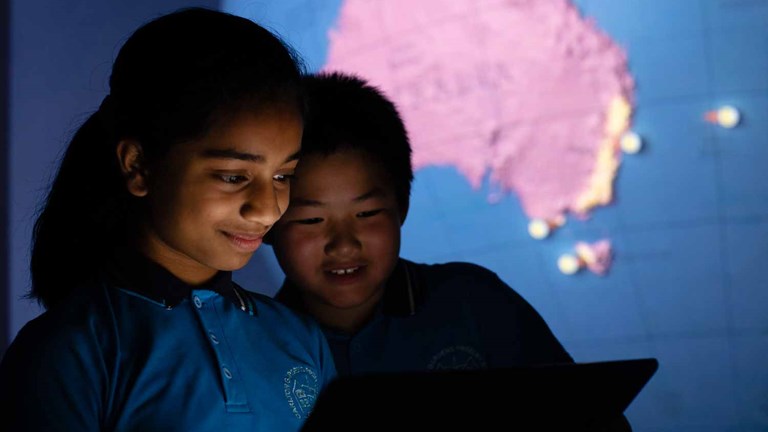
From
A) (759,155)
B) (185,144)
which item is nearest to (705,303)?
(759,155)

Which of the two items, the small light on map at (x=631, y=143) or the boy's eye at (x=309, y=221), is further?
the small light on map at (x=631, y=143)

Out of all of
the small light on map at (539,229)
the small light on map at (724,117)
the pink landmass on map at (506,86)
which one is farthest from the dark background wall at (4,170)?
the small light on map at (724,117)

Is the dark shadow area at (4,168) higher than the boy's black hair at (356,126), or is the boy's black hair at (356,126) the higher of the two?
the boy's black hair at (356,126)

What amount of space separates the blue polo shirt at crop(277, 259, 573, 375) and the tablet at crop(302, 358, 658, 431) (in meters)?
0.46

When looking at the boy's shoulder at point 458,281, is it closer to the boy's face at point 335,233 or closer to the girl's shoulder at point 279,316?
the boy's face at point 335,233

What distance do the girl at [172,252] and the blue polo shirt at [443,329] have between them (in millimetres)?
229

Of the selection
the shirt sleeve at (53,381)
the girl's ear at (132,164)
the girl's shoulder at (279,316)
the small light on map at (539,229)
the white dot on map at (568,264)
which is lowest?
the shirt sleeve at (53,381)

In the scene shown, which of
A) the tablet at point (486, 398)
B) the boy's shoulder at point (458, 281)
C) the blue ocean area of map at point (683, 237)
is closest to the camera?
the tablet at point (486, 398)

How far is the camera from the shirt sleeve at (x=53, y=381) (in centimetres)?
78

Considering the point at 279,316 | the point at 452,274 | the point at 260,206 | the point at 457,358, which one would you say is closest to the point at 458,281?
the point at 452,274

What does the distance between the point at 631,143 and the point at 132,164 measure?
1.07m

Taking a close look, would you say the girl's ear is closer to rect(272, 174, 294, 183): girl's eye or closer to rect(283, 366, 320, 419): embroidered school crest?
rect(272, 174, 294, 183): girl's eye

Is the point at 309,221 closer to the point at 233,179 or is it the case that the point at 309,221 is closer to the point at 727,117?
the point at 233,179

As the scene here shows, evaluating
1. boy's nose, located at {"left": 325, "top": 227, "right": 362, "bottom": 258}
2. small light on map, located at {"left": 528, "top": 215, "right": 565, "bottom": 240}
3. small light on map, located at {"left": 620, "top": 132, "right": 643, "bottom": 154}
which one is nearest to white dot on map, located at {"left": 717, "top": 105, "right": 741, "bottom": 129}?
small light on map, located at {"left": 620, "top": 132, "right": 643, "bottom": 154}
